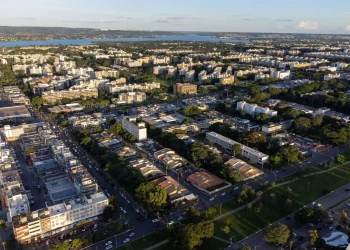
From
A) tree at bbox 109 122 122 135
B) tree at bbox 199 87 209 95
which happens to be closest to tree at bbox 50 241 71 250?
tree at bbox 109 122 122 135

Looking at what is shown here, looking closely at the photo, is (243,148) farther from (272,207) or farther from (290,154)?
(272,207)

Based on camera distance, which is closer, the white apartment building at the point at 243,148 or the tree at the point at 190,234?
the tree at the point at 190,234

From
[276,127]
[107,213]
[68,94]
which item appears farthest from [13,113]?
[276,127]

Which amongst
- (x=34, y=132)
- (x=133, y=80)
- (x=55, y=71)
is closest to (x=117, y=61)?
(x=55, y=71)

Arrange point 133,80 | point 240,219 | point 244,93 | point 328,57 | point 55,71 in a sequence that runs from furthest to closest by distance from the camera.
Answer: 1. point 328,57
2. point 55,71
3. point 133,80
4. point 244,93
5. point 240,219

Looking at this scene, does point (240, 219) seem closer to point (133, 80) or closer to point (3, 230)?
point (3, 230)

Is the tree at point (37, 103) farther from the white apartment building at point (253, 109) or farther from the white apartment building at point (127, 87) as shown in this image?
the white apartment building at point (253, 109)

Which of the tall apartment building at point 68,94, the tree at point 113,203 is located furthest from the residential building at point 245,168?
the tall apartment building at point 68,94
